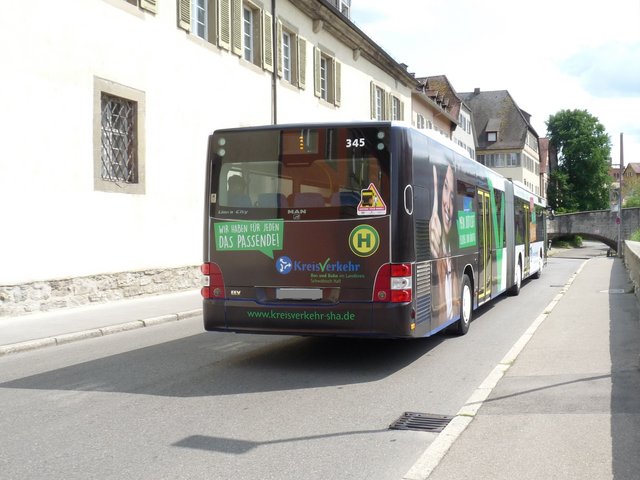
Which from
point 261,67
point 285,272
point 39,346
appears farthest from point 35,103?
point 261,67

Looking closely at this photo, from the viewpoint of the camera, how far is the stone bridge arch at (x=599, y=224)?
69.1 meters

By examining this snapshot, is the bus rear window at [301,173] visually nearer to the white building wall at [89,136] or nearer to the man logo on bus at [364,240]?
the man logo on bus at [364,240]

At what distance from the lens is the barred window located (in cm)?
1422

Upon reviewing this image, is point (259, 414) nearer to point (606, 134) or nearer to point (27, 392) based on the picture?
point (27, 392)

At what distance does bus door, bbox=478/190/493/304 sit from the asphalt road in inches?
58.9

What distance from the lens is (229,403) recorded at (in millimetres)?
6211

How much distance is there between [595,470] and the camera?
4281 millimetres

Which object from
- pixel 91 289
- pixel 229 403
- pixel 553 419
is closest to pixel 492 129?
pixel 91 289

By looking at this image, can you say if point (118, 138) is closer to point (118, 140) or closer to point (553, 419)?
point (118, 140)

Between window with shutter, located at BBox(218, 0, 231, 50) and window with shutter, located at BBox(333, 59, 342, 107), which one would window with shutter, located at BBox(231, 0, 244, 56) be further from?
window with shutter, located at BBox(333, 59, 342, 107)

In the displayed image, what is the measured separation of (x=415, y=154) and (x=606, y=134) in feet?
268

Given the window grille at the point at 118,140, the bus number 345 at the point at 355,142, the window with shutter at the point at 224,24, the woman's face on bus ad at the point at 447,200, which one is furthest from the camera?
the window with shutter at the point at 224,24

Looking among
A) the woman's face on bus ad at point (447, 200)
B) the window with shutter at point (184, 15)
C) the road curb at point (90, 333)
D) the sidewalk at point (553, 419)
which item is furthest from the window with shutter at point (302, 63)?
the sidewalk at point (553, 419)

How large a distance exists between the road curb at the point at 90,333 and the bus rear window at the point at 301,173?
348cm
